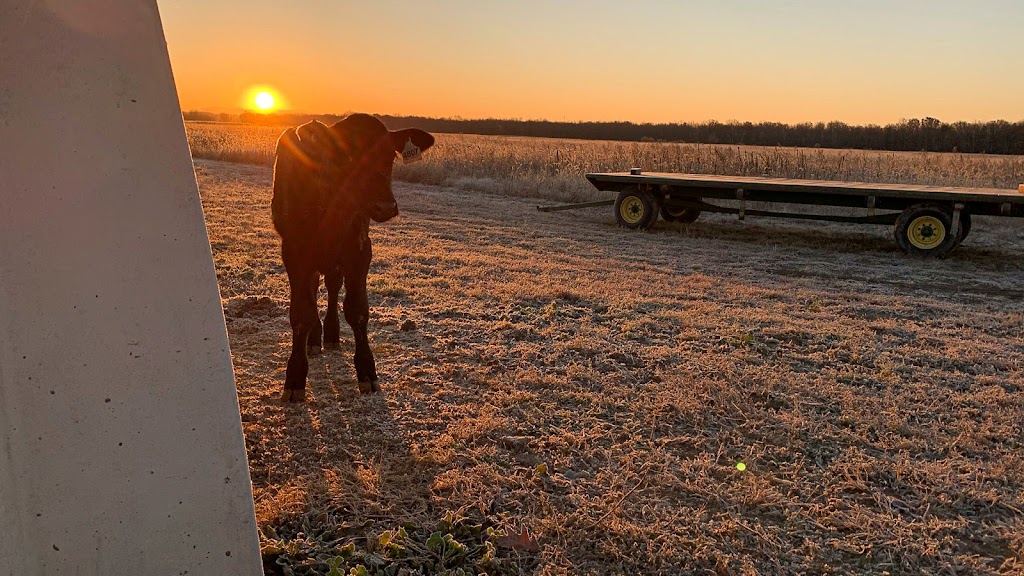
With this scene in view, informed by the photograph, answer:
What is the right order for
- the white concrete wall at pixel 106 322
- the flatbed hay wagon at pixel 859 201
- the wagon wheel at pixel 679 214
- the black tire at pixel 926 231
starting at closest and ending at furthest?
the white concrete wall at pixel 106 322 → the flatbed hay wagon at pixel 859 201 → the black tire at pixel 926 231 → the wagon wheel at pixel 679 214

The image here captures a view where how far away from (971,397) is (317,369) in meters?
4.53

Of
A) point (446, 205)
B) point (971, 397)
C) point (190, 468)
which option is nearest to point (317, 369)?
point (190, 468)

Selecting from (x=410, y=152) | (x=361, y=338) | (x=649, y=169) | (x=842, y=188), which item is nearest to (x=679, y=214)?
(x=842, y=188)

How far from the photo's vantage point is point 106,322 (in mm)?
1975

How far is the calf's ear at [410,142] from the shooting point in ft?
13.9

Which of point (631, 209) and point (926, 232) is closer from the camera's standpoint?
point (926, 232)

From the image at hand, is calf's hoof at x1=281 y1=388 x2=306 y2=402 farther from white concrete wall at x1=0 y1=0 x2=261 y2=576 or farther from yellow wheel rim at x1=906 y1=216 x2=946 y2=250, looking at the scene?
yellow wheel rim at x1=906 y1=216 x2=946 y2=250

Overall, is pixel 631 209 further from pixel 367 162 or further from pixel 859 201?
pixel 367 162

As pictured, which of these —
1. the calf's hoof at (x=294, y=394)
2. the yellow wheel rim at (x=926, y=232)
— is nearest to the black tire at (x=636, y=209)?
the yellow wheel rim at (x=926, y=232)

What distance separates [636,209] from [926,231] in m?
4.91

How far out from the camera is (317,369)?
4891mm

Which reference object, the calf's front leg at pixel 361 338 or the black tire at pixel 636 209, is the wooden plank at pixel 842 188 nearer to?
the black tire at pixel 636 209

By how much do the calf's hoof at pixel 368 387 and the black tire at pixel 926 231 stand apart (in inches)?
369

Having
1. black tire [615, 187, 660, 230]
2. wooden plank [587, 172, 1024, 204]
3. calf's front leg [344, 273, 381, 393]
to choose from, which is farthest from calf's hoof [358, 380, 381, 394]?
black tire [615, 187, 660, 230]
